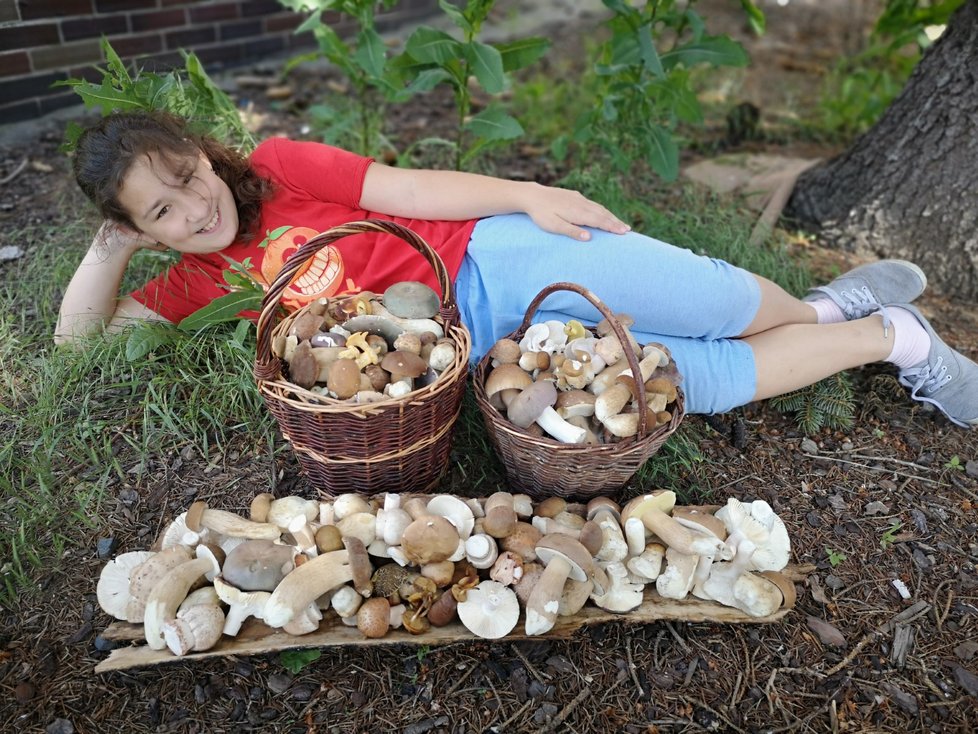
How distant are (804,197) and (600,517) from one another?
243cm

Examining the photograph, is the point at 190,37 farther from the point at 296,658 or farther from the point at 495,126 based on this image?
the point at 296,658

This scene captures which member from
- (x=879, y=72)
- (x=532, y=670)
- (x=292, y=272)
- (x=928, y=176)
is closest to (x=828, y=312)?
(x=928, y=176)

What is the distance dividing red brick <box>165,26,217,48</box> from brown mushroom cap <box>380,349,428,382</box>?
3.56m

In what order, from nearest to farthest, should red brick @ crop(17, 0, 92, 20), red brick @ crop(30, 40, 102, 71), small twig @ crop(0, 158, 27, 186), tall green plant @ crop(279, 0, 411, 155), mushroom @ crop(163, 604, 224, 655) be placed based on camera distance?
1. mushroom @ crop(163, 604, 224, 655)
2. tall green plant @ crop(279, 0, 411, 155)
3. small twig @ crop(0, 158, 27, 186)
4. red brick @ crop(17, 0, 92, 20)
5. red brick @ crop(30, 40, 102, 71)

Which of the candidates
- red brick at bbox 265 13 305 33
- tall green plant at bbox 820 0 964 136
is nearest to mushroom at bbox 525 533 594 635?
tall green plant at bbox 820 0 964 136

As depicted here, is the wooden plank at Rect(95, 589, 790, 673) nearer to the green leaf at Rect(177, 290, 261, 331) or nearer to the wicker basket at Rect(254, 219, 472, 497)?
the wicker basket at Rect(254, 219, 472, 497)

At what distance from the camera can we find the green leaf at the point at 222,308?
6.74 feet

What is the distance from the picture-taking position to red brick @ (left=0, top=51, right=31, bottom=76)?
349 centimetres

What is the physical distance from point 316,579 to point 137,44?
12.4ft

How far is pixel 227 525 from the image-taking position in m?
1.69

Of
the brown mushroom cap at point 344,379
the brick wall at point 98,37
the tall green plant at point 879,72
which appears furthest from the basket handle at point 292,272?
the tall green plant at point 879,72

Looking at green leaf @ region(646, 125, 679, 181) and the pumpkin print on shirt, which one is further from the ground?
green leaf @ region(646, 125, 679, 181)

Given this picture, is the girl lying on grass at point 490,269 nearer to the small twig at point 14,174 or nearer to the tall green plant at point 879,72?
the small twig at point 14,174

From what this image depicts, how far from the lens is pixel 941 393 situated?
7.80 feet
